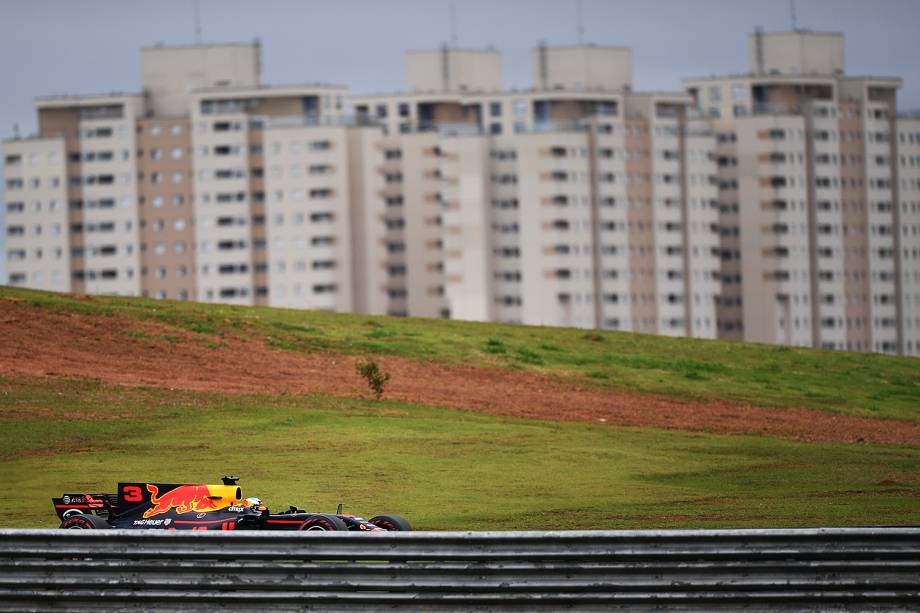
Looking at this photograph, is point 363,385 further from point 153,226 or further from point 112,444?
point 153,226

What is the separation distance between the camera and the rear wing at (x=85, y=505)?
91.7 feet

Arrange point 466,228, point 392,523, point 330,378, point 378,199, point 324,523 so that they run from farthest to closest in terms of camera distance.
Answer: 1. point 378,199
2. point 466,228
3. point 330,378
4. point 392,523
5. point 324,523

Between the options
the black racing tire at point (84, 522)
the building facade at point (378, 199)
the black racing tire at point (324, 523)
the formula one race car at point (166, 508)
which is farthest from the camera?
the building facade at point (378, 199)

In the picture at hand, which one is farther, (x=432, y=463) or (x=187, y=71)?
(x=187, y=71)

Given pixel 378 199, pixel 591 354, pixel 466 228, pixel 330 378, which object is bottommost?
pixel 330 378

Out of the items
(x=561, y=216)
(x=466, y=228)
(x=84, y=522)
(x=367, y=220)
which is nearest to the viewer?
(x=84, y=522)

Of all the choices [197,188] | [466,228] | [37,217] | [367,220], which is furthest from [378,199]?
[37,217]

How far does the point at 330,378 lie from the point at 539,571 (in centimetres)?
3363

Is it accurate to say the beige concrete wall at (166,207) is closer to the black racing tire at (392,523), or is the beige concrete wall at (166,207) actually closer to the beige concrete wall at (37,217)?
the beige concrete wall at (37,217)

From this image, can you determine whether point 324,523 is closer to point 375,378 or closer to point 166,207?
point 375,378

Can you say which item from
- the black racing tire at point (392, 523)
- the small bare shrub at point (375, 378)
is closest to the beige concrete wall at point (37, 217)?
the small bare shrub at point (375, 378)

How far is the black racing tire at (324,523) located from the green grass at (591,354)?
105 ft

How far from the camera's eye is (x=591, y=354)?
6322 centimetres

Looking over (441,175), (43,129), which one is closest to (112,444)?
(441,175)
